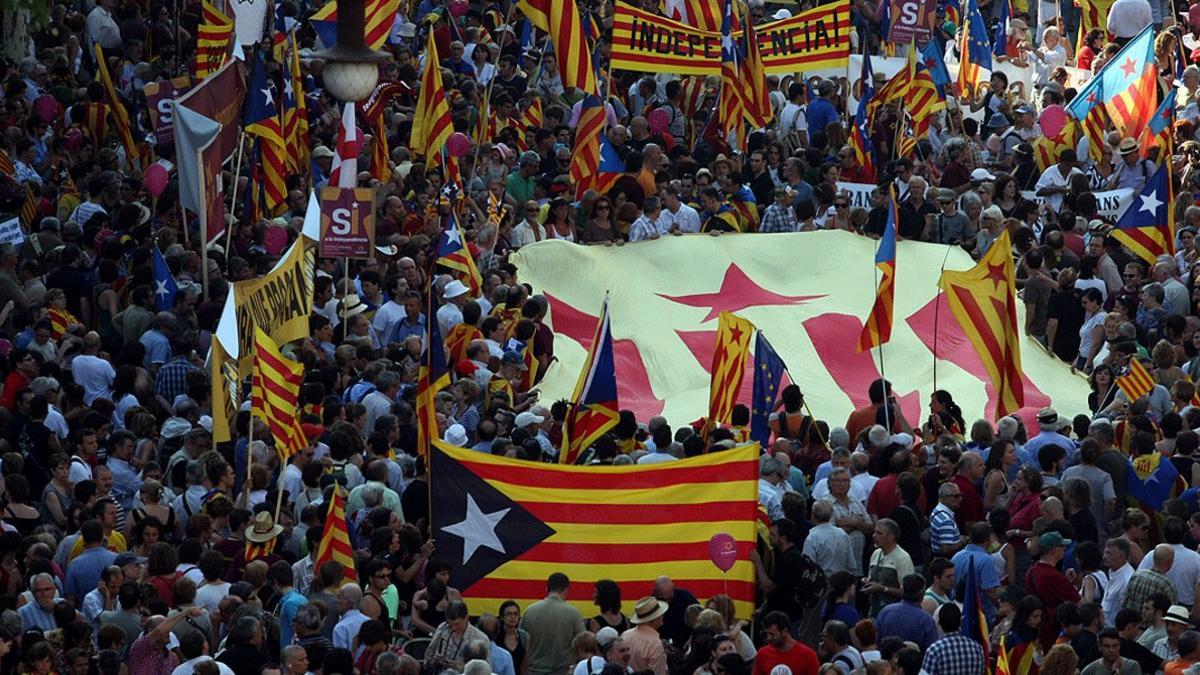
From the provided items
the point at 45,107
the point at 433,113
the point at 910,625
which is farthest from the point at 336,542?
the point at 45,107

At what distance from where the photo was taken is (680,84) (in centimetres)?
2986

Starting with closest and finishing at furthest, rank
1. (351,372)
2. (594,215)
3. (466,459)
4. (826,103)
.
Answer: (466,459) → (351,372) → (594,215) → (826,103)

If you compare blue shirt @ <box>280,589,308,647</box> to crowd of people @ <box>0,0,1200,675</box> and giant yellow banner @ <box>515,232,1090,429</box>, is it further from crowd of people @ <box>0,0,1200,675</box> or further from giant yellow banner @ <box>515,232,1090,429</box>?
giant yellow banner @ <box>515,232,1090,429</box>

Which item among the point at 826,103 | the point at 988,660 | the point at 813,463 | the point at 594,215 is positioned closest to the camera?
the point at 988,660

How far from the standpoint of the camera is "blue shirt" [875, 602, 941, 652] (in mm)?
15484

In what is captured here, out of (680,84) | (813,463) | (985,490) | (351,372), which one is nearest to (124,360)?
(351,372)

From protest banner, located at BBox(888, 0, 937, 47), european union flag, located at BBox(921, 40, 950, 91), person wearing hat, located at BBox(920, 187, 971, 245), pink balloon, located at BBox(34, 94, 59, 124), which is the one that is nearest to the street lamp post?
person wearing hat, located at BBox(920, 187, 971, 245)

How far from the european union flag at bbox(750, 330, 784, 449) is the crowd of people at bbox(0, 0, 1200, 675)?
0.20 metres

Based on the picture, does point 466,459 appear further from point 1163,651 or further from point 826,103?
point 826,103

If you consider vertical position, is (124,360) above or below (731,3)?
below

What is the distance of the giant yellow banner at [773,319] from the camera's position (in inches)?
894

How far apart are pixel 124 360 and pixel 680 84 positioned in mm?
11167

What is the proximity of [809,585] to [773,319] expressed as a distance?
26.2ft

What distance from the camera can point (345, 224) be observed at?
2108 cm
